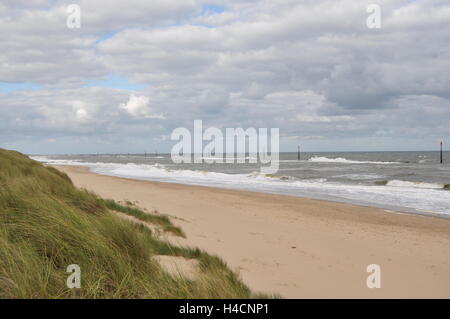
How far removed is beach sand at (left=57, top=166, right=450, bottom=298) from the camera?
5.48 m

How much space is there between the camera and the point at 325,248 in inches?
318

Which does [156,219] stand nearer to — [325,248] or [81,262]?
[325,248]

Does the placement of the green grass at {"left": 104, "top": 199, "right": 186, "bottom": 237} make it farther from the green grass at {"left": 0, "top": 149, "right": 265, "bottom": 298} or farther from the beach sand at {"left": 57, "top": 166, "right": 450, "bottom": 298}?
the green grass at {"left": 0, "top": 149, "right": 265, "bottom": 298}

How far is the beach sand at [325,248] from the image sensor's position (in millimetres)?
5480

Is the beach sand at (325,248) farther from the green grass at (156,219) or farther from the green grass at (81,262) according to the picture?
the green grass at (81,262)

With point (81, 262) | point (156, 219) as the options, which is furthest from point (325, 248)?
point (81, 262)

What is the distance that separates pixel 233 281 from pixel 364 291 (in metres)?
2.05

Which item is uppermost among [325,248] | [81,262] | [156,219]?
[81,262]

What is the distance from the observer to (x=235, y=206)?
15.4m

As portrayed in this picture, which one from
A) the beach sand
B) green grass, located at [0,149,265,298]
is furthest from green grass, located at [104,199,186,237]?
green grass, located at [0,149,265,298]
